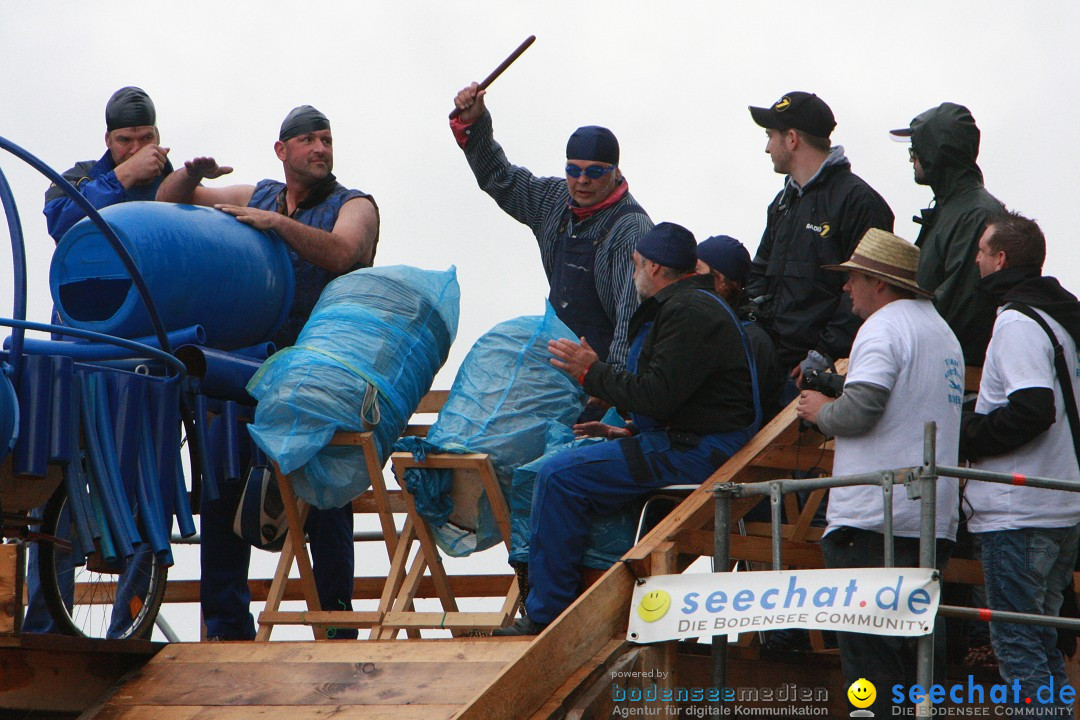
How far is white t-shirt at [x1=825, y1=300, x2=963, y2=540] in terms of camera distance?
492cm

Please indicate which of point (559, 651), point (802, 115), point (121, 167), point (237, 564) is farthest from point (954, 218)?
point (121, 167)

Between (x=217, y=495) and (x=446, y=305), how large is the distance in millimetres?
1397

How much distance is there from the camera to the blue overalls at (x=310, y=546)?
6.41m

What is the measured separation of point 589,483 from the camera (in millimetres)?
5680

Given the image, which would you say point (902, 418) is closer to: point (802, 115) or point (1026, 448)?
point (1026, 448)

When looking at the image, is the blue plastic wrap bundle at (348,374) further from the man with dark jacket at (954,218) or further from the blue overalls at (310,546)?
the man with dark jacket at (954,218)

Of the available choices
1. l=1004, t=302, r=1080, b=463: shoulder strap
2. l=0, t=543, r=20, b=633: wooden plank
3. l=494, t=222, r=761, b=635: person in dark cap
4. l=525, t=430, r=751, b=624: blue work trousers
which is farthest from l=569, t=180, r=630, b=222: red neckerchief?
l=0, t=543, r=20, b=633: wooden plank

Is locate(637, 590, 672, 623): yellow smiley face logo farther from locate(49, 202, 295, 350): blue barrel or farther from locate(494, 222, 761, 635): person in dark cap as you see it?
locate(49, 202, 295, 350): blue barrel

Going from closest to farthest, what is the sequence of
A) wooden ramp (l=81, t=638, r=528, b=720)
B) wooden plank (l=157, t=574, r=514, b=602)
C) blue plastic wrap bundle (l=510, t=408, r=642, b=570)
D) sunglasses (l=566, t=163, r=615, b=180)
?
wooden ramp (l=81, t=638, r=528, b=720), blue plastic wrap bundle (l=510, t=408, r=642, b=570), sunglasses (l=566, t=163, r=615, b=180), wooden plank (l=157, t=574, r=514, b=602)

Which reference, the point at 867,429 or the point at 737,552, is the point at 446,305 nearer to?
the point at 737,552

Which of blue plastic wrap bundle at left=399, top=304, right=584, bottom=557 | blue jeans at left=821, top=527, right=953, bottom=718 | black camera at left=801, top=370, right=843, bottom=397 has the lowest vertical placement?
blue jeans at left=821, top=527, right=953, bottom=718

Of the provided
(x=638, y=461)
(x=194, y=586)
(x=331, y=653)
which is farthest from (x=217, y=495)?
(x=194, y=586)

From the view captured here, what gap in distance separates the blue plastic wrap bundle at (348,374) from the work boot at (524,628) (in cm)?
95

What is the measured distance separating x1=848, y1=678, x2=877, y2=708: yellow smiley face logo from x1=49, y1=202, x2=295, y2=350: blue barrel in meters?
3.18
